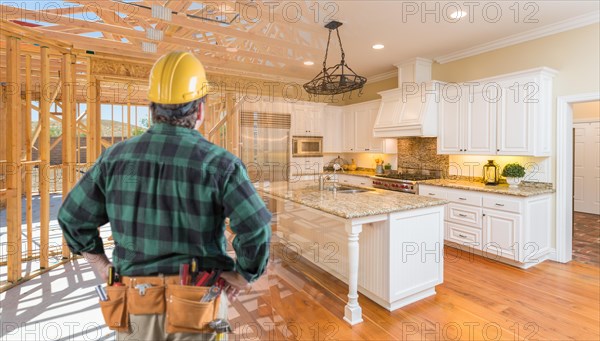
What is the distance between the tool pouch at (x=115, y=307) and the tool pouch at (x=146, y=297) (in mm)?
24

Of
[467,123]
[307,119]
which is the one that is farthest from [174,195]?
[307,119]

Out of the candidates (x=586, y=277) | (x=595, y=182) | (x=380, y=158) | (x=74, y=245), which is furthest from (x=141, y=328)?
(x=595, y=182)

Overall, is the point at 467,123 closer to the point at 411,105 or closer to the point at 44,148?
the point at 411,105

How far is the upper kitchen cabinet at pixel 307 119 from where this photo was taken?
5922 mm

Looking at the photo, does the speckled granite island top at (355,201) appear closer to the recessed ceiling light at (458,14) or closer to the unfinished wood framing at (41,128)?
the recessed ceiling light at (458,14)

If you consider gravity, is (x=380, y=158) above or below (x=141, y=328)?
above

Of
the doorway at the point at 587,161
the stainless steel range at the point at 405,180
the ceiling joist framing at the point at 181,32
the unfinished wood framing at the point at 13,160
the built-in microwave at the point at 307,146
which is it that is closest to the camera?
the ceiling joist framing at the point at 181,32

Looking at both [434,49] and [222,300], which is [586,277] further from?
[222,300]

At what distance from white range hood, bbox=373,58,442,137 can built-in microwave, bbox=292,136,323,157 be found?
1.23 m

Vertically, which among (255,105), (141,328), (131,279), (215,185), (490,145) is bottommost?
(141,328)

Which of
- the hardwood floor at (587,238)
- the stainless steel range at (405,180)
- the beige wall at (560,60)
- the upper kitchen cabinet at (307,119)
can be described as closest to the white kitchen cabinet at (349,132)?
the upper kitchen cabinet at (307,119)

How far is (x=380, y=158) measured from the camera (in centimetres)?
Answer: 612

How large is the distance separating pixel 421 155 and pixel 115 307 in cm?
505

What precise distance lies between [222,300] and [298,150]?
487cm
